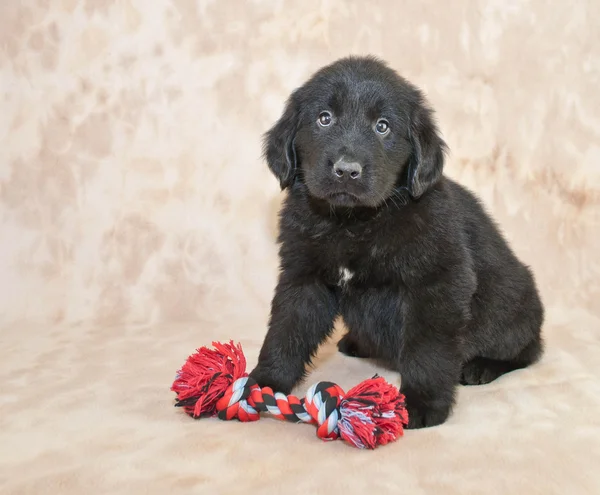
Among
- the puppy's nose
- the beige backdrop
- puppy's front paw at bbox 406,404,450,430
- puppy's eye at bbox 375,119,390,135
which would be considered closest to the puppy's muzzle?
the puppy's nose

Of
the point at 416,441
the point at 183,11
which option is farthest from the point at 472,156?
the point at 416,441

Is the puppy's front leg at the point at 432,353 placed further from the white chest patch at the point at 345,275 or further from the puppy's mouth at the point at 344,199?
the puppy's mouth at the point at 344,199

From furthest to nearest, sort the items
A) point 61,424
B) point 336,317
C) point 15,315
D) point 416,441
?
point 15,315
point 336,317
point 61,424
point 416,441

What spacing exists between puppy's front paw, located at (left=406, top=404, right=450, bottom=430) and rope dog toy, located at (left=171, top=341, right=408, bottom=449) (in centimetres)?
8

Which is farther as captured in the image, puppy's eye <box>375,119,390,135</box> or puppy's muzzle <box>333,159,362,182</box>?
puppy's eye <box>375,119,390,135</box>

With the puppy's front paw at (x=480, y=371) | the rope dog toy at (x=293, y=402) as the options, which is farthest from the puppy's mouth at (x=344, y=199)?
the puppy's front paw at (x=480, y=371)

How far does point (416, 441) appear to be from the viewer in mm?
2648

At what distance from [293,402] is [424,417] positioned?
477mm

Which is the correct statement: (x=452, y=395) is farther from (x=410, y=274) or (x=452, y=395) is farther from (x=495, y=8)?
(x=495, y=8)

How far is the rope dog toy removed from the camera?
2604 mm

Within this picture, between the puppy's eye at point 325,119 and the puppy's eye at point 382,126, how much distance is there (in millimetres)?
183

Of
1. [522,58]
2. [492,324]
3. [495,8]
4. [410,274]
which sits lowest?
[492,324]

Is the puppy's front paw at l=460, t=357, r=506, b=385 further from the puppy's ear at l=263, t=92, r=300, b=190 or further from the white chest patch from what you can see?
the puppy's ear at l=263, t=92, r=300, b=190

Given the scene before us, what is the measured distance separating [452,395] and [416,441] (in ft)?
1.14
